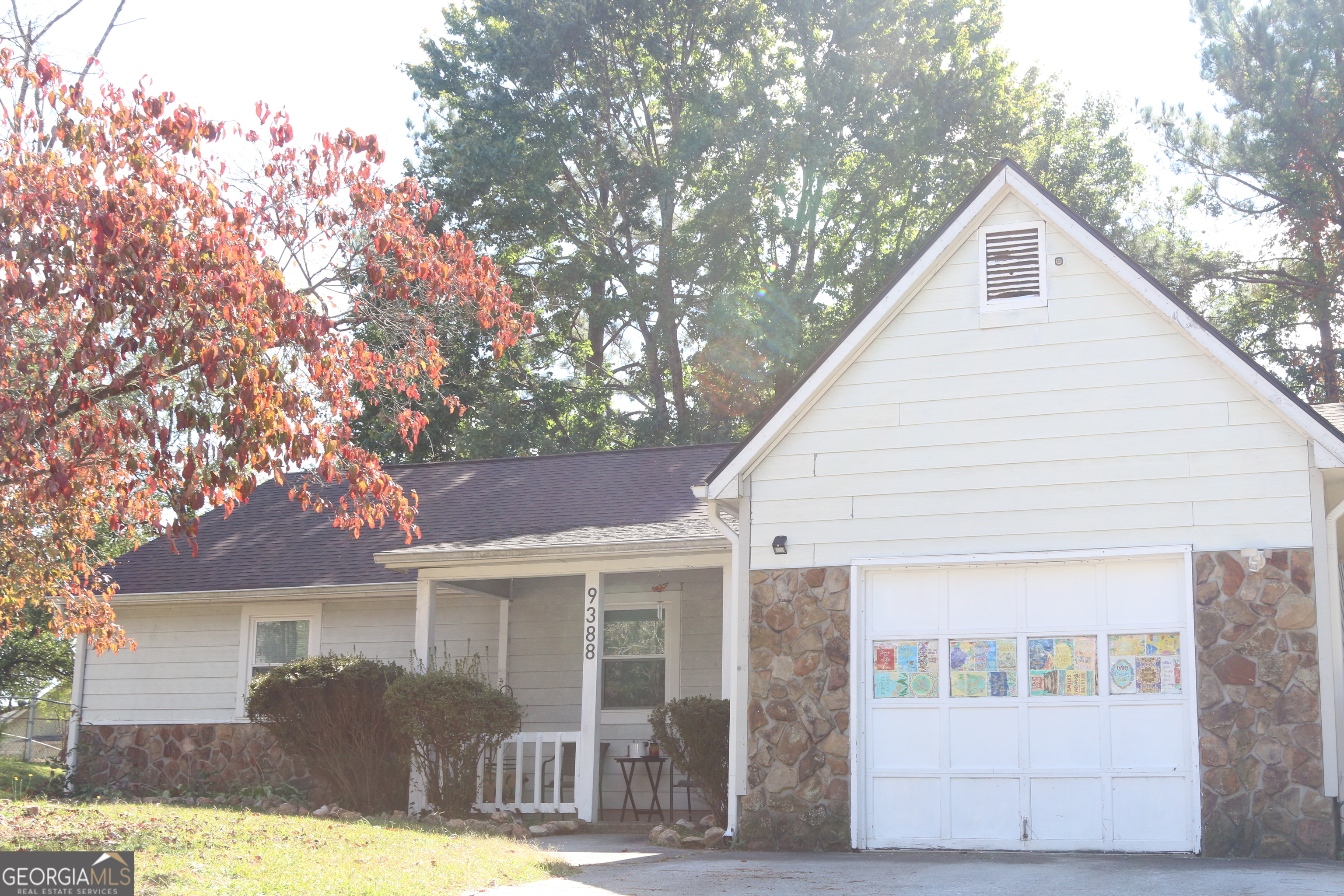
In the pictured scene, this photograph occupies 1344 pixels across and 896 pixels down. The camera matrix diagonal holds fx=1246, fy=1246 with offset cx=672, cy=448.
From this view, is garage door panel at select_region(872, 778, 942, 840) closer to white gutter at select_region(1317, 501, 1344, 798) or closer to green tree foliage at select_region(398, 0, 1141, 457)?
white gutter at select_region(1317, 501, 1344, 798)

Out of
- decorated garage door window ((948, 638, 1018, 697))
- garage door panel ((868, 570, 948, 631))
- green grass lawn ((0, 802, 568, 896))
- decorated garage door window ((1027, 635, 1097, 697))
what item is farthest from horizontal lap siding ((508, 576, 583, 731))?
decorated garage door window ((1027, 635, 1097, 697))

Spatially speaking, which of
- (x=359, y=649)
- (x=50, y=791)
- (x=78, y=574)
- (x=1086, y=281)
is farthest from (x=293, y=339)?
(x=50, y=791)

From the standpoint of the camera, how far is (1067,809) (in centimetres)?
938

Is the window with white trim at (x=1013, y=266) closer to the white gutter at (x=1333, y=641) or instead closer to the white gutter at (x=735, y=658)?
the white gutter at (x=735, y=658)

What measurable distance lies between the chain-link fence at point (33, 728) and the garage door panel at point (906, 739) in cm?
1602

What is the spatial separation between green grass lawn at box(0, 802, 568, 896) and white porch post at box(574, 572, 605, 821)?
2.51m

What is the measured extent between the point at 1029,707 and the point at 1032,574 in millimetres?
1034

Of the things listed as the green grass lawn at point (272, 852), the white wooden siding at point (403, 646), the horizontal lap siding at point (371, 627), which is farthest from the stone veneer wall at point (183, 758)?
the green grass lawn at point (272, 852)

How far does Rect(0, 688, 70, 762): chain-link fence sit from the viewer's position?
74.9 feet

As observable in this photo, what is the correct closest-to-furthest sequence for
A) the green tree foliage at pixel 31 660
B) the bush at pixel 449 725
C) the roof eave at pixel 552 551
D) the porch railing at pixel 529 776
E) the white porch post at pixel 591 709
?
the bush at pixel 449 725 < the roof eave at pixel 552 551 < the white porch post at pixel 591 709 < the porch railing at pixel 529 776 < the green tree foliage at pixel 31 660

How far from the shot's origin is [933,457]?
10.2m

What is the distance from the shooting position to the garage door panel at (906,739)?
9812 mm

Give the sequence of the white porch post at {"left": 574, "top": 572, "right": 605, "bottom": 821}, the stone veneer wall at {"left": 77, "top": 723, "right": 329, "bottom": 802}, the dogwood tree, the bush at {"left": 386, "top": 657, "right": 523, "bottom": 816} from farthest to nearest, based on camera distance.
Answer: the stone veneer wall at {"left": 77, "top": 723, "right": 329, "bottom": 802} < the white porch post at {"left": 574, "top": 572, "right": 605, "bottom": 821} < the bush at {"left": 386, "top": 657, "right": 523, "bottom": 816} < the dogwood tree

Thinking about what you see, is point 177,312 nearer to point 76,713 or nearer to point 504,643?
point 504,643
